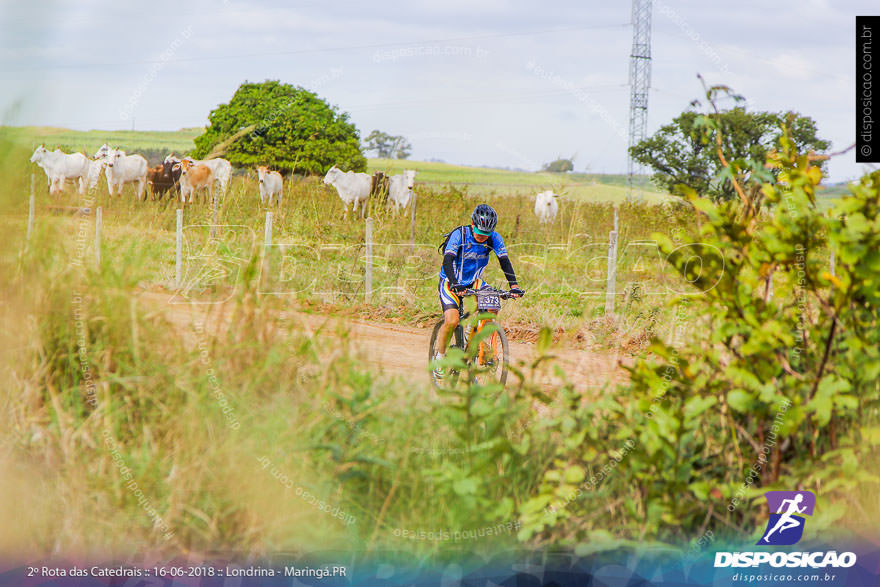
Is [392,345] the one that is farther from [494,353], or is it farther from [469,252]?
[469,252]

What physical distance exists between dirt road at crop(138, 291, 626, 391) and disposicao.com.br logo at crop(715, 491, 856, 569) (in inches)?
37.3

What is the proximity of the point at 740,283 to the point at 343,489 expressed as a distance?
205 centimetres

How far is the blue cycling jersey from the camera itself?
680 cm

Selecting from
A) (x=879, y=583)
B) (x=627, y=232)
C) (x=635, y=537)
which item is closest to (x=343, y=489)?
(x=635, y=537)

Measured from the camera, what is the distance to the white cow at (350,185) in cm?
2061

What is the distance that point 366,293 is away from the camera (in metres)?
13.6

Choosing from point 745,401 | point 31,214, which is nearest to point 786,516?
point 745,401

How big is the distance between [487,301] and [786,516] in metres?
3.06

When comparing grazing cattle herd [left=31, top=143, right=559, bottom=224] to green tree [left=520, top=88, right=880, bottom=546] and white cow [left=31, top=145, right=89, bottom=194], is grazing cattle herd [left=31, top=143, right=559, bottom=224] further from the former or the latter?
green tree [left=520, top=88, right=880, bottom=546]

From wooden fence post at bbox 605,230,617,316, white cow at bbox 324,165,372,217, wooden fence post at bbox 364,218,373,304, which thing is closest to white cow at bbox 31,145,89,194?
wooden fence post at bbox 364,218,373,304

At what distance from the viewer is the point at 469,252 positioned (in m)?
6.87

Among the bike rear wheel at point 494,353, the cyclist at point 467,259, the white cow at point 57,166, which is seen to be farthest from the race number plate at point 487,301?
the white cow at point 57,166

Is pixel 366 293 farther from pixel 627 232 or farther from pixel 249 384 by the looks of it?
pixel 249 384

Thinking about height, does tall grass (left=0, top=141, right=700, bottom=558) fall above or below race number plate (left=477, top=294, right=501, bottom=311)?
below
